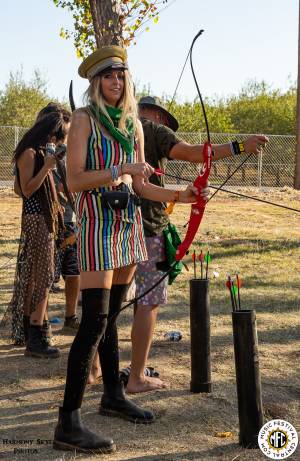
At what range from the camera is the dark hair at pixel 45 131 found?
568 cm

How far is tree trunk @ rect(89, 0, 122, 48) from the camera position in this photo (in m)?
10.2

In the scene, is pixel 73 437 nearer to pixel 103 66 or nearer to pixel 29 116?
pixel 103 66

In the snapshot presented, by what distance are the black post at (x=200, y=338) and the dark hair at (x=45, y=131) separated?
156cm

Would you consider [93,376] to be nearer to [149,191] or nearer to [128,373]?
[128,373]

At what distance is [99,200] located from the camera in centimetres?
389

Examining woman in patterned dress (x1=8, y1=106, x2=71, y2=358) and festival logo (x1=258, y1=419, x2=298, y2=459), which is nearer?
festival logo (x1=258, y1=419, x2=298, y2=459)

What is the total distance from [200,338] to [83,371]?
1.31 meters

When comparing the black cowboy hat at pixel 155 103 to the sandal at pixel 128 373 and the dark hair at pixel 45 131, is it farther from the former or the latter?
the sandal at pixel 128 373

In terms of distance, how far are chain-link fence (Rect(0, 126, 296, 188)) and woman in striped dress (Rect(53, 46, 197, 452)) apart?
72.2 ft

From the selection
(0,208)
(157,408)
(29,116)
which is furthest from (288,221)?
(29,116)

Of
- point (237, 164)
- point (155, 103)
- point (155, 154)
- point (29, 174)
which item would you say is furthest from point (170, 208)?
point (237, 164)

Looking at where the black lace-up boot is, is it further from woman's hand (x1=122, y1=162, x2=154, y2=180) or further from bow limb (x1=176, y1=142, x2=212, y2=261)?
woman's hand (x1=122, y1=162, x2=154, y2=180)

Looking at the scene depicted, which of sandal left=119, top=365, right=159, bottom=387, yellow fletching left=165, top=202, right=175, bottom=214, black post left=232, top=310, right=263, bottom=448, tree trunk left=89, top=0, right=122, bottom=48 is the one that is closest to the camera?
black post left=232, top=310, right=263, bottom=448

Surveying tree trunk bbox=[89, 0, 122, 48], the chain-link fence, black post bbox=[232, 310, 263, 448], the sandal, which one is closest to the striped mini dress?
black post bbox=[232, 310, 263, 448]
